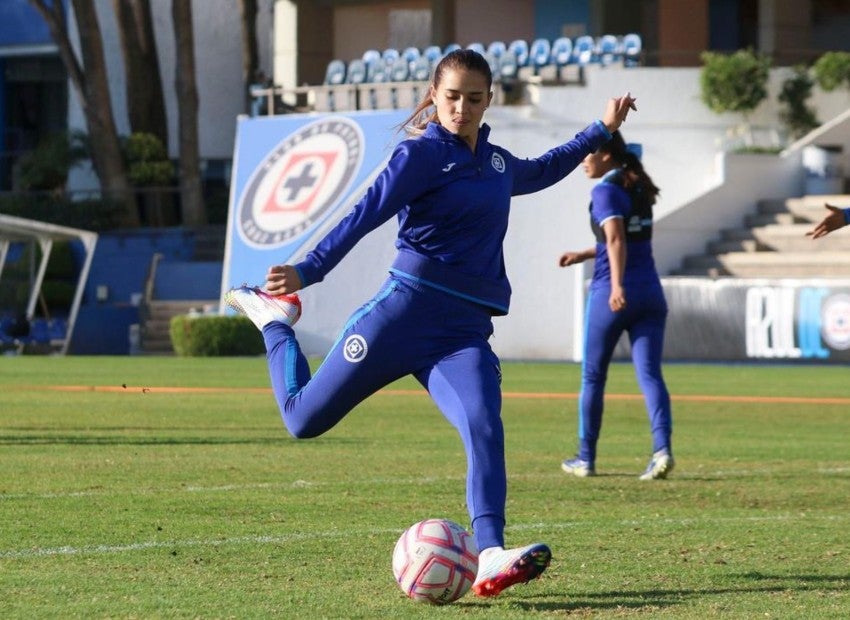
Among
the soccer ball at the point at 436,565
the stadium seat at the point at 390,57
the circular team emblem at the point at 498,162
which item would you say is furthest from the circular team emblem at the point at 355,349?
the stadium seat at the point at 390,57

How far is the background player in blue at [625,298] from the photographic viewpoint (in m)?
11.4

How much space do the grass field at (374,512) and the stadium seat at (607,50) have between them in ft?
62.6

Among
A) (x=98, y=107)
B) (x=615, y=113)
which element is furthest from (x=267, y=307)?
(x=98, y=107)

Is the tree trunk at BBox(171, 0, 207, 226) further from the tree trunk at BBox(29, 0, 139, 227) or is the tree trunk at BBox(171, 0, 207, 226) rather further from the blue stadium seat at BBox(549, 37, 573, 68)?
the blue stadium seat at BBox(549, 37, 573, 68)

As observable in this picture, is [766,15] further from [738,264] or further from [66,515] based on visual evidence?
[66,515]

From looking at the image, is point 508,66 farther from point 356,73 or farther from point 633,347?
point 633,347

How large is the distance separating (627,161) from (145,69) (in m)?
37.1

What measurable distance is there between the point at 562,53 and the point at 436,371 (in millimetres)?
31506

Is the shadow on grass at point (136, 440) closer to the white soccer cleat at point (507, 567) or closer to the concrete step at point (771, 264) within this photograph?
the white soccer cleat at point (507, 567)

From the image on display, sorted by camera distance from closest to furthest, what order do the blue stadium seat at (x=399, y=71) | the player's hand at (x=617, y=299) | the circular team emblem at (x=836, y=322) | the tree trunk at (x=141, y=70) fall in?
1. the player's hand at (x=617, y=299)
2. the circular team emblem at (x=836, y=322)
3. the blue stadium seat at (x=399, y=71)
4. the tree trunk at (x=141, y=70)

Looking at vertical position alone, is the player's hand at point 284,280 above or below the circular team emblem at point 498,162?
Answer: below

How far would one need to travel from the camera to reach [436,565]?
6.70 m

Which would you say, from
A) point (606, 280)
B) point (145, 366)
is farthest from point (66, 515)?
point (145, 366)

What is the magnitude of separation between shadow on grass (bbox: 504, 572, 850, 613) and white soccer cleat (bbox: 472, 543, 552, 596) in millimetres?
110
